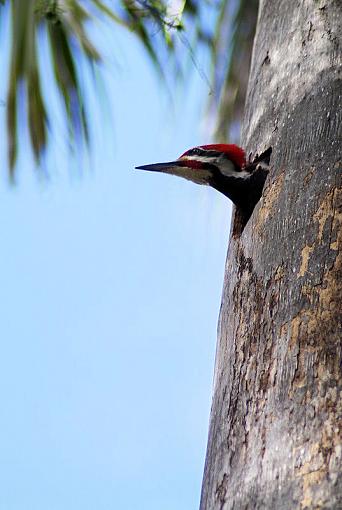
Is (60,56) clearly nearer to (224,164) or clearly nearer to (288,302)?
(224,164)

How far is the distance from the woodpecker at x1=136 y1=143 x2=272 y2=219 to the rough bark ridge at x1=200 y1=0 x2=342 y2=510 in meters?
0.05

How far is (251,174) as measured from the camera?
1938mm

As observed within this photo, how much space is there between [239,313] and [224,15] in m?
1.98

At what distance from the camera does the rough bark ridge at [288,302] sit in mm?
1286

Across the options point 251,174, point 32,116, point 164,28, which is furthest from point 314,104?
point 32,116

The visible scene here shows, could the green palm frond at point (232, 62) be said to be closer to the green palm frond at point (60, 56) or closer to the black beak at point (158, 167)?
the green palm frond at point (60, 56)

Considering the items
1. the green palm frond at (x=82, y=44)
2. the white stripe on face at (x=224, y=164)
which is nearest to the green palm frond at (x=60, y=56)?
the green palm frond at (x=82, y=44)

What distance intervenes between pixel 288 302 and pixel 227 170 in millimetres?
668

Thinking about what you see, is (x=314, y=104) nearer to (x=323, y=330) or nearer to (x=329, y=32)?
(x=329, y=32)

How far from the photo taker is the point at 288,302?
4.90 feet

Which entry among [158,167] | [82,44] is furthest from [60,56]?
[158,167]

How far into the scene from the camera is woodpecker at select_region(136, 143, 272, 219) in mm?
1909

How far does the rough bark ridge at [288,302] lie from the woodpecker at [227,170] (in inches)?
2.2

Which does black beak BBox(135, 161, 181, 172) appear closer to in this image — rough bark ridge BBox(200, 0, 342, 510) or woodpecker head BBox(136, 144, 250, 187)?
woodpecker head BBox(136, 144, 250, 187)
